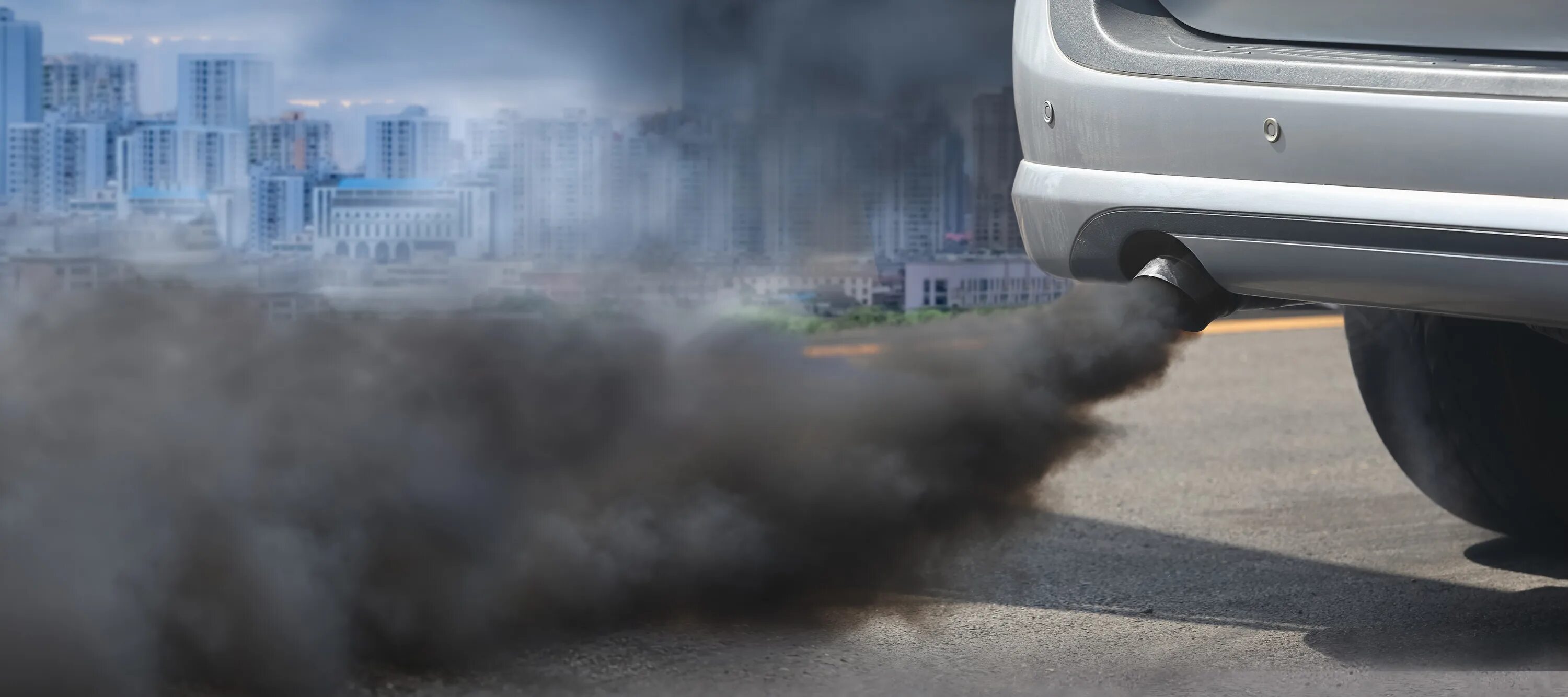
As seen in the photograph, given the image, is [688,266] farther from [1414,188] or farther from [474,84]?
[1414,188]

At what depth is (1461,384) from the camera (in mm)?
3734

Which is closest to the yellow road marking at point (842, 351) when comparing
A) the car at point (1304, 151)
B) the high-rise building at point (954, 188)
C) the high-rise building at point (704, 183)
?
the car at point (1304, 151)

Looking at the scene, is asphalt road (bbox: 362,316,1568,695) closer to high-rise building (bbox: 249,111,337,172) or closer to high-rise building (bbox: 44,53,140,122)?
high-rise building (bbox: 249,111,337,172)

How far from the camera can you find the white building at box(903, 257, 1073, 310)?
3.57 metres

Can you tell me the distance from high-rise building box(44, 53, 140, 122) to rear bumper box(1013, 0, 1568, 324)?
210 cm

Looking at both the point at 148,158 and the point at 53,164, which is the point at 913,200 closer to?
the point at 148,158

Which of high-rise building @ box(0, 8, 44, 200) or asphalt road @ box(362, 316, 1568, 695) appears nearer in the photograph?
asphalt road @ box(362, 316, 1568, 695)

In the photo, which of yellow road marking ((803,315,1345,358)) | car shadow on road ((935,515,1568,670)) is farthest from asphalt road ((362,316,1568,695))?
yellow road marking ((803,315,1345,358))

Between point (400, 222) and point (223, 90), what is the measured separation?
1.78 ft

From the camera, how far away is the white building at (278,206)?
374cm

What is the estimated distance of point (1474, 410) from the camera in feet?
12.2

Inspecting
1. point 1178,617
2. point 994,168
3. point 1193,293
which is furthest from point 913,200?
point 1193,293

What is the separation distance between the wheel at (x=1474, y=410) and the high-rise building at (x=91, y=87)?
121 inches

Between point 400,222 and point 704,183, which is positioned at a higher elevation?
point 704,183
